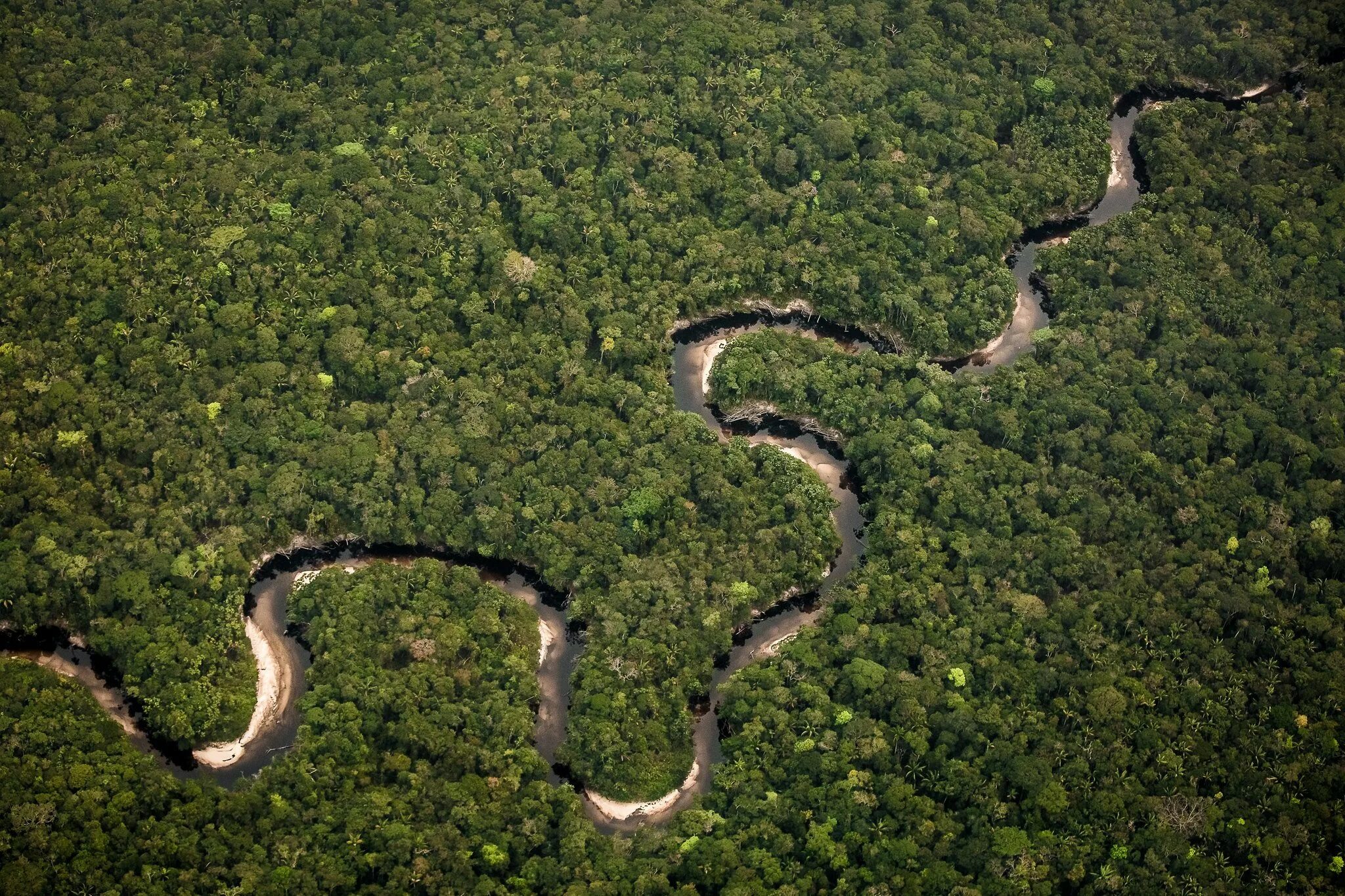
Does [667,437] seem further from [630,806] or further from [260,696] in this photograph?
[260,696]

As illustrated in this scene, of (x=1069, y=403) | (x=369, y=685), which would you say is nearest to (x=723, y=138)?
(x=1069, y=403)

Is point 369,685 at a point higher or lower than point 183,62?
lower

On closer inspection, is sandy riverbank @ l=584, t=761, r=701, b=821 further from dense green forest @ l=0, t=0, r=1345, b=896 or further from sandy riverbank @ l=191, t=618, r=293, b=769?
sandy riverbank @ l=191, t=618, r=293, b=769

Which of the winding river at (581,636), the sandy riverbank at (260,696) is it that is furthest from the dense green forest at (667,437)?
the winding river at (581,636)

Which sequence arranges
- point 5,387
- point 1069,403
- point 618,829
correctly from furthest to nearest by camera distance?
point 1069,403 → point 5,387 → point 618,829

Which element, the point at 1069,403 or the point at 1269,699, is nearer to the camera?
the point at 1269,699

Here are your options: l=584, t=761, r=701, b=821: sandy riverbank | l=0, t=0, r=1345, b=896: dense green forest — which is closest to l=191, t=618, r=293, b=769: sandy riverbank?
l=0, t=0, r=1345, b=896: dense green forest

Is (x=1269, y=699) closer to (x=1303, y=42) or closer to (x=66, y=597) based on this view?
(x=1303, y=42)

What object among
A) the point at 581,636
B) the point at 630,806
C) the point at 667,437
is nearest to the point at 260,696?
the point at 581,636
